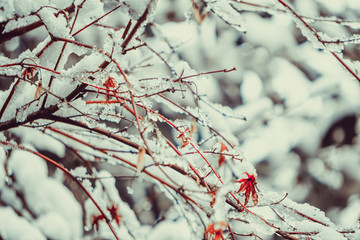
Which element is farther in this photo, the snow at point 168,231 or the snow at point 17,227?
the snow at point 168,231

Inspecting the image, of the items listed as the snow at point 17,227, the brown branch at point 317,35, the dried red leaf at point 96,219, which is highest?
the brown branch at point 317,35

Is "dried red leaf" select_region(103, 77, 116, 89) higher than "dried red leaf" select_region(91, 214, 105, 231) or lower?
higher

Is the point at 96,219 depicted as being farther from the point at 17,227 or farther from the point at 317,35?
the point at 317,35

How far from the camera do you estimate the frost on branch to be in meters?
0.85

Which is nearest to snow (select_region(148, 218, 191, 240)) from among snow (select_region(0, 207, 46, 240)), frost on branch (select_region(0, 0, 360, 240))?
frost on branch (select_region(0, 0, 360, 240))

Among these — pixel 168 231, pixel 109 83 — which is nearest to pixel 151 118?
pixel 109 83

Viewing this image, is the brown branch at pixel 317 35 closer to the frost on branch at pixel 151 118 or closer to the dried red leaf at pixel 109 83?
the frost on branch at pixel 151 118

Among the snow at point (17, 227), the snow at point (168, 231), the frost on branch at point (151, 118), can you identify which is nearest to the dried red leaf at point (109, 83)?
the frost on branch at point (151, 118)

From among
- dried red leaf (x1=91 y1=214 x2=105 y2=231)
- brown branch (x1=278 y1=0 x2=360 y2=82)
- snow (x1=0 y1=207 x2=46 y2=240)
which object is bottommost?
dried red leaf (x1=91 y1=214 x2=105 y2=231)

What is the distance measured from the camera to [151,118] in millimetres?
879

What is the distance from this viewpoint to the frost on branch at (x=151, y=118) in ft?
2.80

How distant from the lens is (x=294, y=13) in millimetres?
879

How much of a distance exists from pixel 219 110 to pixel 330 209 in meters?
4.21

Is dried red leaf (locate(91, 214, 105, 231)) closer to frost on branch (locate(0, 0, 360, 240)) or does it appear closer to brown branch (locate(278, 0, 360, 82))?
frost on branch (locate(0, 0, 360, 240))
